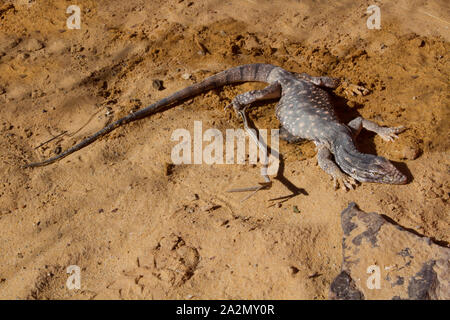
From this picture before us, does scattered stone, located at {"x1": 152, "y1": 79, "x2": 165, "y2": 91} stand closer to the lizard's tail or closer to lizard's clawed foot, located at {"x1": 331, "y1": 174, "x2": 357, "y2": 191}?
the lizard's tail

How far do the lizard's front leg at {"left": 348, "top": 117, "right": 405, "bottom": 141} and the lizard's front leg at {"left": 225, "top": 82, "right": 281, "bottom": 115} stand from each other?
4.72 ft

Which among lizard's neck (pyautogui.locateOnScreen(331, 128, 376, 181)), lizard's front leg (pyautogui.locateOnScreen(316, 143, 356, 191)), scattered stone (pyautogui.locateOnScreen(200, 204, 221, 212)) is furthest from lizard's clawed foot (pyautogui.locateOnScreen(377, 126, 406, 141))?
scattered stone (pyautogui.locateOnScreen(200, 204, 221, 212))

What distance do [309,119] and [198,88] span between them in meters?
2.05

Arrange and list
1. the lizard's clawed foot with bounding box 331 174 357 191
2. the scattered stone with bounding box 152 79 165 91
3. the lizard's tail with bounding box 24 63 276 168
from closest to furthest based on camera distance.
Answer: the lizard's clawed foot with bounding box 331 174 357 191, the lizard's tail with bounding box 24 63 276 168, the scattered stone with bounding box 152 79 165 91

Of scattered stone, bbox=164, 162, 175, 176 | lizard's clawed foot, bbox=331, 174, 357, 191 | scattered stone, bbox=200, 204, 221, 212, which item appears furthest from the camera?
scattered stone, bbox=164, 162, 175, 176

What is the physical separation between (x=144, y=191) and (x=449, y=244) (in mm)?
3869

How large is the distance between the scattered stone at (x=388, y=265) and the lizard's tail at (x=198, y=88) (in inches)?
139

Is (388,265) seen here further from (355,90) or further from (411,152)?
(355,90)

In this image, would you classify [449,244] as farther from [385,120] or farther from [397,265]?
[385,120]

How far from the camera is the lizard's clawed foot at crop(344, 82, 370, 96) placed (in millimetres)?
6345

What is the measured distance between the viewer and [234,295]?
4.00 m

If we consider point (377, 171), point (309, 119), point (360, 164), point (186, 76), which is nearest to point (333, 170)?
point (360, 164)

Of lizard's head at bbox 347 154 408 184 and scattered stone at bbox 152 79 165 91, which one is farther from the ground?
scattered stone at bbox 152 79 165 91
